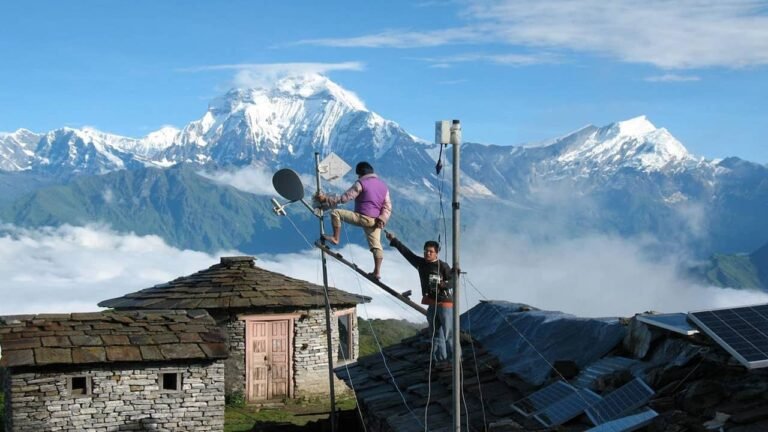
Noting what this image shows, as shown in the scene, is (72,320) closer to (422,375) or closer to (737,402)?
(422,375)

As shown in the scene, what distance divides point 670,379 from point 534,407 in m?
1.67

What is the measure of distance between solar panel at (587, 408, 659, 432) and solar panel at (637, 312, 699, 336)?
1.34 metres

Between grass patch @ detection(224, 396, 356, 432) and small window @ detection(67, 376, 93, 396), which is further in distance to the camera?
A: grass patch @ detection(224, 396, 356, 432)

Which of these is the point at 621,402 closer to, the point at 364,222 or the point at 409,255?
the point at 409,255

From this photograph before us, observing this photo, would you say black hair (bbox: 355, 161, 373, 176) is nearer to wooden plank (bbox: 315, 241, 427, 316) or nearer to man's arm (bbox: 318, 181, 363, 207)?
man's arm (bbox: 318, 181, 363, 207)

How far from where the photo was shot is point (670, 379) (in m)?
10.3

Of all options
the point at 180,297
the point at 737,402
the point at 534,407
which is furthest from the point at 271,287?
the point at 737,402

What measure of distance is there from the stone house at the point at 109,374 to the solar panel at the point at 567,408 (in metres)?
10.3

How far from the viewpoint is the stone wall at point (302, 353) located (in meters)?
27.4

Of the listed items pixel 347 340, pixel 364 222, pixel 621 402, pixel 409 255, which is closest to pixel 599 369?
pixel 621 402

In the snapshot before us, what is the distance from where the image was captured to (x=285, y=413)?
26.3m

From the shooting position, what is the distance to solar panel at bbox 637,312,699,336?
10625 mm

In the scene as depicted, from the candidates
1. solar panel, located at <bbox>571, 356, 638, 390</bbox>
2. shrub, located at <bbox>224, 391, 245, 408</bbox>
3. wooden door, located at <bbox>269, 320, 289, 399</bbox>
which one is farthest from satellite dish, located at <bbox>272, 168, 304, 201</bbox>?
shrub, located at <bbox>224, 391, 245, 408</bbox>

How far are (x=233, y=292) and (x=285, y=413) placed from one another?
3.89m
